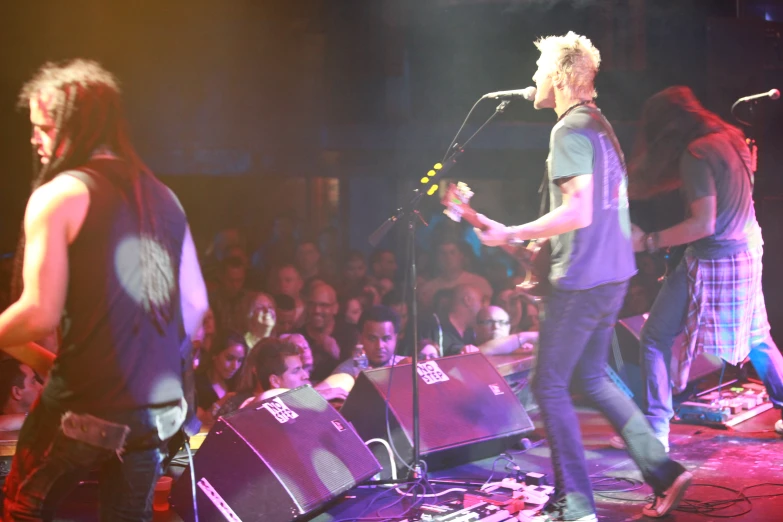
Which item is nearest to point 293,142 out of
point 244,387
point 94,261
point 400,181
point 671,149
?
point 400,181

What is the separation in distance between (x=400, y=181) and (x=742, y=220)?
4.87m

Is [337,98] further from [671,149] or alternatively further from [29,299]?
[29,299]

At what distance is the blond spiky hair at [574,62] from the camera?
9.28 ft

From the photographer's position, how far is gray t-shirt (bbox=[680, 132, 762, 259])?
3.63 m

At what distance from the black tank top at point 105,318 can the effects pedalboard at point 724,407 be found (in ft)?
11.5

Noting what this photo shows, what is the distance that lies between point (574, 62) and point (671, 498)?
1604mm

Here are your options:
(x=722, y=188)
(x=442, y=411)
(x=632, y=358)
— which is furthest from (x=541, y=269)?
(x=632, y=358)

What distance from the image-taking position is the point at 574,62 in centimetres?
283

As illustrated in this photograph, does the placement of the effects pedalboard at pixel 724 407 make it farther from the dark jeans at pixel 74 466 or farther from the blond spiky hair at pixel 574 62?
the dark jeans at pixel 74 466

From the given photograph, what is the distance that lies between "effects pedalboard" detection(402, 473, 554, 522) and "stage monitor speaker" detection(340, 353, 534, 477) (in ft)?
1.11

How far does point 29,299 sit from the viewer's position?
67.9 inches

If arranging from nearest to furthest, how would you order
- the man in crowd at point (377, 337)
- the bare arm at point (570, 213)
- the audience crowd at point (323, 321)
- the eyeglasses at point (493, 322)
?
the bare arm at point (570, 213) → the audience crowd at point (323, 321) → the man in crowd at point (377, 337) → the eyeglasses at point (493, 322)

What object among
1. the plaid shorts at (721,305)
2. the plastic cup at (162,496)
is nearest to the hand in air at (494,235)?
the plaid shorts at (721,305)

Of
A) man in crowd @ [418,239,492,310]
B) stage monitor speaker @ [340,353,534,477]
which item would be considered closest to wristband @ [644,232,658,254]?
stage monitor speaker @ [340,353,534,477]
